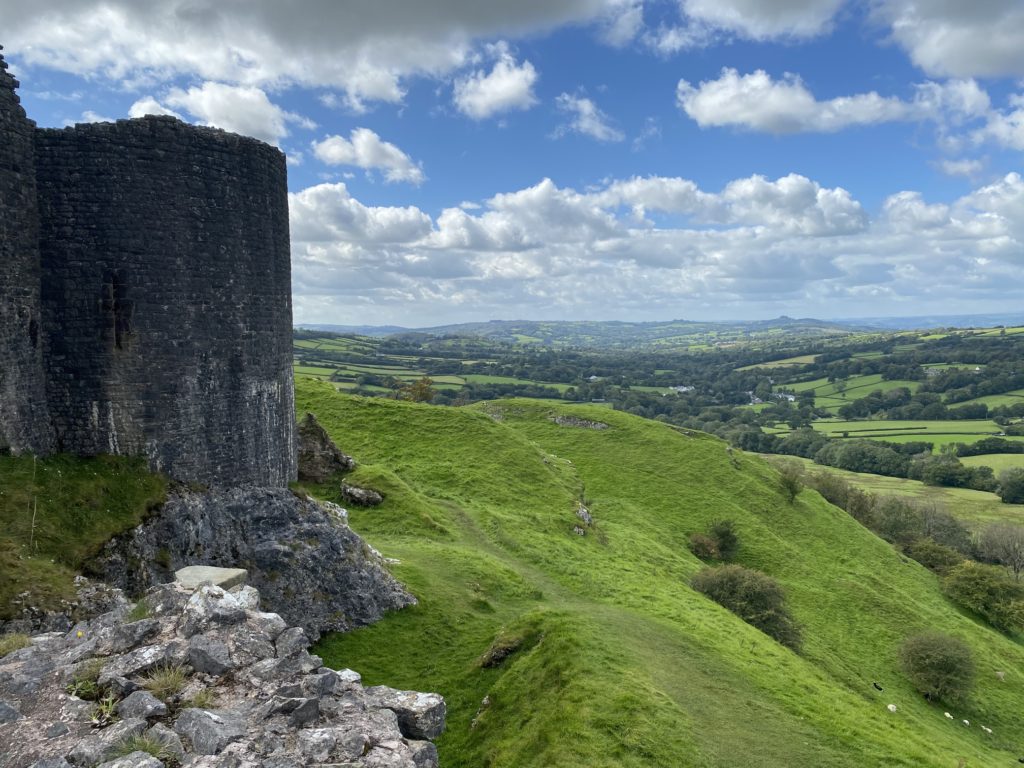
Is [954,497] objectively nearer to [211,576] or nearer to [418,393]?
[418,393]

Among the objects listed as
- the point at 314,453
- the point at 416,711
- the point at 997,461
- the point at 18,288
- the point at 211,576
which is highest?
the point at 18,288

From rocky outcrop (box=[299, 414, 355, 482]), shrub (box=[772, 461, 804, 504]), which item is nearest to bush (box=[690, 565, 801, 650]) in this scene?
rocky outcrop (box=[299, 414, 355, 482])

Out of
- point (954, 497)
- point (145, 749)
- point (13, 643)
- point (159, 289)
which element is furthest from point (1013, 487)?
point (13, 643)

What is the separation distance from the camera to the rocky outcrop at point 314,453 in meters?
32.8

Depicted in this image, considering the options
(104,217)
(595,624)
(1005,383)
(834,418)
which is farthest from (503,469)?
(1005,383)

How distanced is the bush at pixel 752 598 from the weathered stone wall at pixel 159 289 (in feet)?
104

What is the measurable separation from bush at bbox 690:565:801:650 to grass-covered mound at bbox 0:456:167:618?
34.2 m

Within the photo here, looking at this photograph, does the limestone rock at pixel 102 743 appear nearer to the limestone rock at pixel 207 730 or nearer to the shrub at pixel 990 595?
the limestone rock at pixel 207 730

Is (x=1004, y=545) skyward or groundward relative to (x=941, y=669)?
groundward

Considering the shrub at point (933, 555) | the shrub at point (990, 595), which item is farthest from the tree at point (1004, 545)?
the shrub at point (990, 595)

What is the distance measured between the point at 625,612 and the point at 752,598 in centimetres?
1462

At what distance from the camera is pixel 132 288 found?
17312 millimetres

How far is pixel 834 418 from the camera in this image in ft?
598

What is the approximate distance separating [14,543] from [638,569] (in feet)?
109
